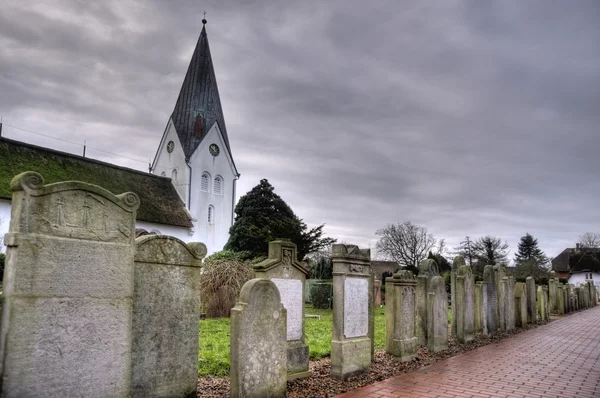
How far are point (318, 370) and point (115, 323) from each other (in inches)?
181

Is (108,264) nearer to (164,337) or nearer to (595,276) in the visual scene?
(164,337)

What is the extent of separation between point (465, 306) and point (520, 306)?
220 inches

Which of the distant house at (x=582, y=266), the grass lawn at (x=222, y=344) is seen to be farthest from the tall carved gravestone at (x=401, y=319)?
the distant house at (x=582, y=266)

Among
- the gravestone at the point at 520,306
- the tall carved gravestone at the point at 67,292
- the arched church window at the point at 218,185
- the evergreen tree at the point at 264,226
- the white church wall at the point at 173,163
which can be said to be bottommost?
the gravestone at the point at 520,306

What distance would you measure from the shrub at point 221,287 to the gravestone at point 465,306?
8489 millimetres

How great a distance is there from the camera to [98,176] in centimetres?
3388

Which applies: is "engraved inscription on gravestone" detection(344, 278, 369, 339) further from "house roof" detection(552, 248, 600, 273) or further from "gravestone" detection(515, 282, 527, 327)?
"house roof" detection(552, 248, 600, 273)

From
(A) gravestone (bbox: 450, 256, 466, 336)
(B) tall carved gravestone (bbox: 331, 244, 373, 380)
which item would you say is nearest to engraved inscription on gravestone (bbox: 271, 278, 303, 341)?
(B) tall carved gravestone (bbox: 331, 244, 373, 380)

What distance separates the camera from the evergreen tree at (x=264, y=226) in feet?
83.7

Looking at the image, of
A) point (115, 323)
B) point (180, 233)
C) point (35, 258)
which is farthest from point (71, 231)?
point (180, 233)

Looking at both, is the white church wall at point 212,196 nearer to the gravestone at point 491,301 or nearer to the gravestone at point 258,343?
the gravestone at point 491,301

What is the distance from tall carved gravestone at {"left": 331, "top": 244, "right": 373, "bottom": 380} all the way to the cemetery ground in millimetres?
275

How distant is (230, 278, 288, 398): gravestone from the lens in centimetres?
574

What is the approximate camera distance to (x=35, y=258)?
4.19 meters
